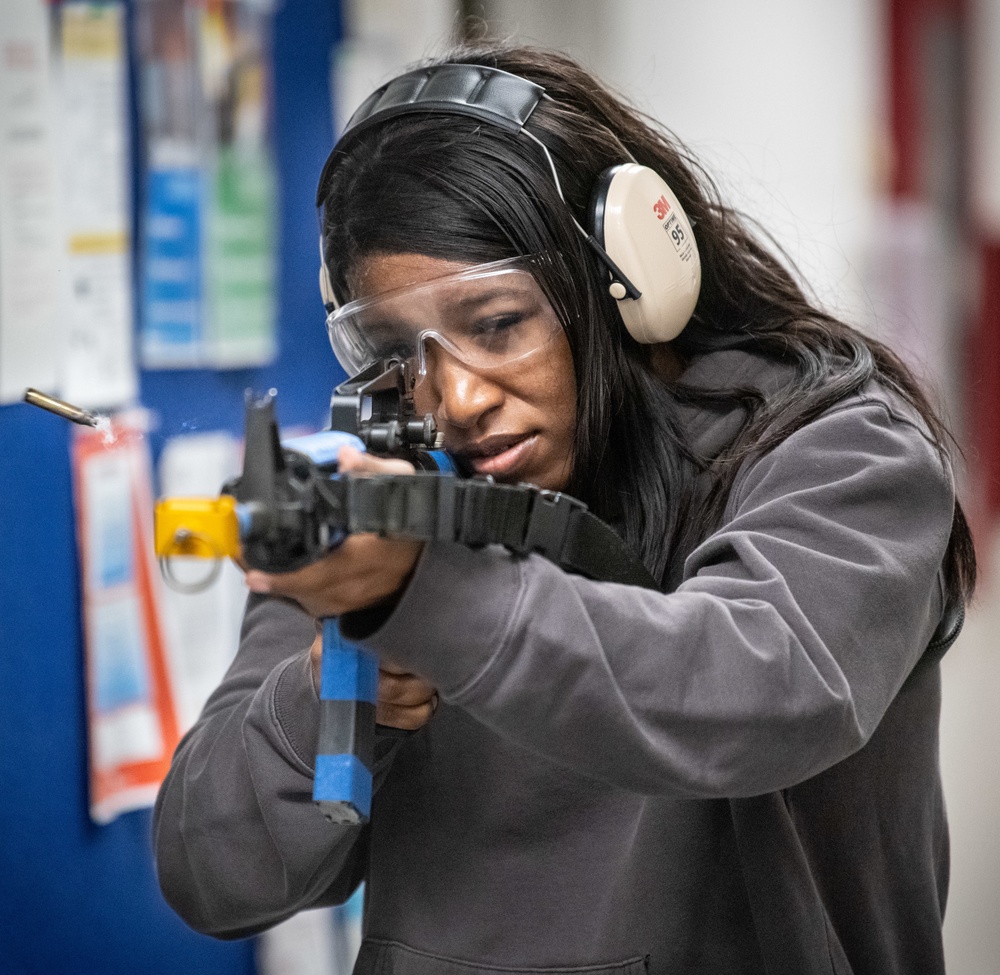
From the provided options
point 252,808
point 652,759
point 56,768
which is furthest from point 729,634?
point 56,768

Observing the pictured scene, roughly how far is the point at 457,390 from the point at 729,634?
37cm

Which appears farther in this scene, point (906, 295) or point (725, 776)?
point (906, 295)

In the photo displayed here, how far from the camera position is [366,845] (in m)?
1.18

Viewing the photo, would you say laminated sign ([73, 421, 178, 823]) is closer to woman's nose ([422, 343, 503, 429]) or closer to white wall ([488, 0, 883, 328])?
woman's nose ([422, 343, 503, 429])

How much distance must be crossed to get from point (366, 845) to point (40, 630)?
44 cm

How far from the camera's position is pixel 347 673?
2.80 ft

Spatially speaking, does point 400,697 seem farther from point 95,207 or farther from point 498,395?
point 95,207

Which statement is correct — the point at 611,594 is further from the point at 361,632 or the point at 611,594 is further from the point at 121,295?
the point at 121,295

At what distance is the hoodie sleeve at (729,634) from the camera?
66 cm

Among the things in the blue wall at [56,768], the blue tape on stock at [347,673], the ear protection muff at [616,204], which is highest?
the ear protection muff at [616,204]

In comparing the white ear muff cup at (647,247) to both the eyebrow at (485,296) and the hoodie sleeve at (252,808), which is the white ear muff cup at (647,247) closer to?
the eyebrow at (485,296)

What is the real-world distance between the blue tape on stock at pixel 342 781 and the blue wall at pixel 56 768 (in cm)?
56

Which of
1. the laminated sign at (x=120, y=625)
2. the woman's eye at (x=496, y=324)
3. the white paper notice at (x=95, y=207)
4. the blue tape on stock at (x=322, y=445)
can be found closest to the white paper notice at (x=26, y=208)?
the white paper notice at (x=95, y=207)

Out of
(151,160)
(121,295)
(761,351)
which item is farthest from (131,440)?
(761,351)
